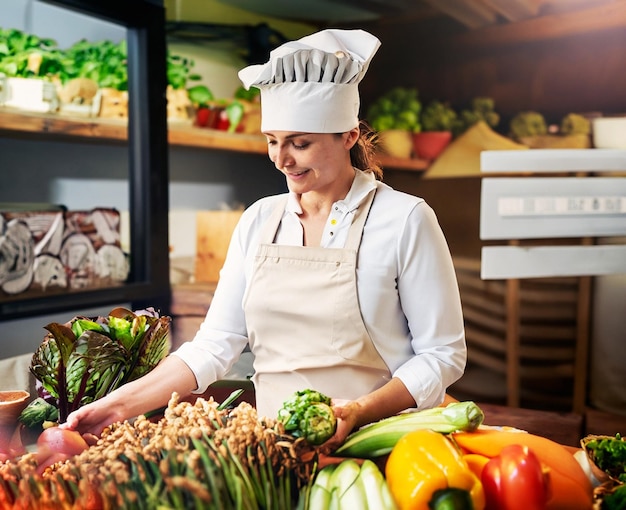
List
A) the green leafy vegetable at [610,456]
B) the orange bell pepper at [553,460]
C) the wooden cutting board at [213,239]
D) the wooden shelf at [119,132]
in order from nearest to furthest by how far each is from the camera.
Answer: the orange bell pepper at [553,460], the green leafy vegetable at [610,456], the wooden cutting board at [213,239], the wooden shelf at [119,132]

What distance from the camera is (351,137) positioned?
4.05 feet

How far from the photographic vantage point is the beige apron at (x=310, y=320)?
4.00 feet

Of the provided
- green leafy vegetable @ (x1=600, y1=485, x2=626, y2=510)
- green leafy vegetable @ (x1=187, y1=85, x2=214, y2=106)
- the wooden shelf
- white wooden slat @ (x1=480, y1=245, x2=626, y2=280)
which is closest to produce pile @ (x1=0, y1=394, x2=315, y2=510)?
green leafy vegetable @ (x1=600, y1=485, x2=626, y2=510)

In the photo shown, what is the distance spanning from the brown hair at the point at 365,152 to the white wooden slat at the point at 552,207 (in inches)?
56.7

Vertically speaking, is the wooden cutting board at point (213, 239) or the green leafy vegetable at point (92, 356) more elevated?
the wooden cutting board at point (213, 239)

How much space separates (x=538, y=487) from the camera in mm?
781

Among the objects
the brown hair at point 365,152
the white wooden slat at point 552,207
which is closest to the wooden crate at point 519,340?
the white wooden slat at point 552,207

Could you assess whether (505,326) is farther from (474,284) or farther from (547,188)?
(547,188)

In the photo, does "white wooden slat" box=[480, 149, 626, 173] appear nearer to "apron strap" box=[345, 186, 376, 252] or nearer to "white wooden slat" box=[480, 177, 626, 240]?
"white wooden slat" box=[480, 177, 626, 240]

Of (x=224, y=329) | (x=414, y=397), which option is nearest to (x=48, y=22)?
(x=224, y=329)

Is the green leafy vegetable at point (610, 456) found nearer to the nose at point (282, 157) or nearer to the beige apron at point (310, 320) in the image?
the beige apron at point (310, 320)

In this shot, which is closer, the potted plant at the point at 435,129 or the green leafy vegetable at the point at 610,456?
the green leafy vegetable at the point at 610,456

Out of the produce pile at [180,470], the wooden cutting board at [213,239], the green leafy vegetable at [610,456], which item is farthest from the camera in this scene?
the wooden cutting board at [213,239]

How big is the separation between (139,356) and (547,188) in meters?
1.94
